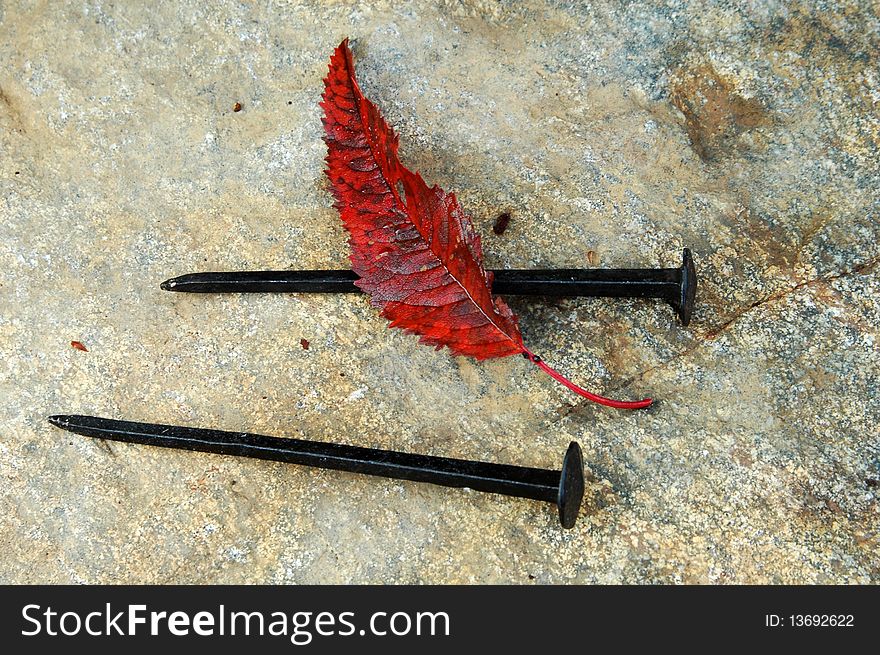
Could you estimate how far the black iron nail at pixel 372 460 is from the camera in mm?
1590

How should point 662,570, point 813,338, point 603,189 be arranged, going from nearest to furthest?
point 662,570 < point 813,338 < point 603,189

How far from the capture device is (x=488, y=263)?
1978 millimetres

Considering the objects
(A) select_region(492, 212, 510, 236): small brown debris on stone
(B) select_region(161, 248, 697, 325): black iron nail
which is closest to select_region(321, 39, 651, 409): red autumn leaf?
(B) select_region(161, 248, 697, 325): black iron nail

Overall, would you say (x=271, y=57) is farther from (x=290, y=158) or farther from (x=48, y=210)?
(x=48, y=210)

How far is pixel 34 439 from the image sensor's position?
190 cm

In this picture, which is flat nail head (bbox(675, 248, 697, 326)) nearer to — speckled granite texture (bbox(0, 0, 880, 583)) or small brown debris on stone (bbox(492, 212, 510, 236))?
speckled granite texture (bbox(0, 0, 880, 583))

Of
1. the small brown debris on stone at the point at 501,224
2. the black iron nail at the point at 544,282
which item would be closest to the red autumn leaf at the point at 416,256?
the black iron nail at the point at 544,282

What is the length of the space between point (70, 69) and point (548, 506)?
1708mm

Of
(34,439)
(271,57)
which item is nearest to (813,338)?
(271,57)

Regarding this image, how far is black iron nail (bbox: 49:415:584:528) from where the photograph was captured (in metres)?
1.59

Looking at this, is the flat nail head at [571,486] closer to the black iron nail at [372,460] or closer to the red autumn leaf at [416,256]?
the black iron nail at [372,460]

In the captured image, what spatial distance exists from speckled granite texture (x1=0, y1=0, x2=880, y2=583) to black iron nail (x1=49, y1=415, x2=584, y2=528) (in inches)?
2.4

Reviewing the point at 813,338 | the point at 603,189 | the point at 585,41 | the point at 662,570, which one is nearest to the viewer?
the point at 662,570

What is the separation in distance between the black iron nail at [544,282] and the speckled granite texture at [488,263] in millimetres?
56
